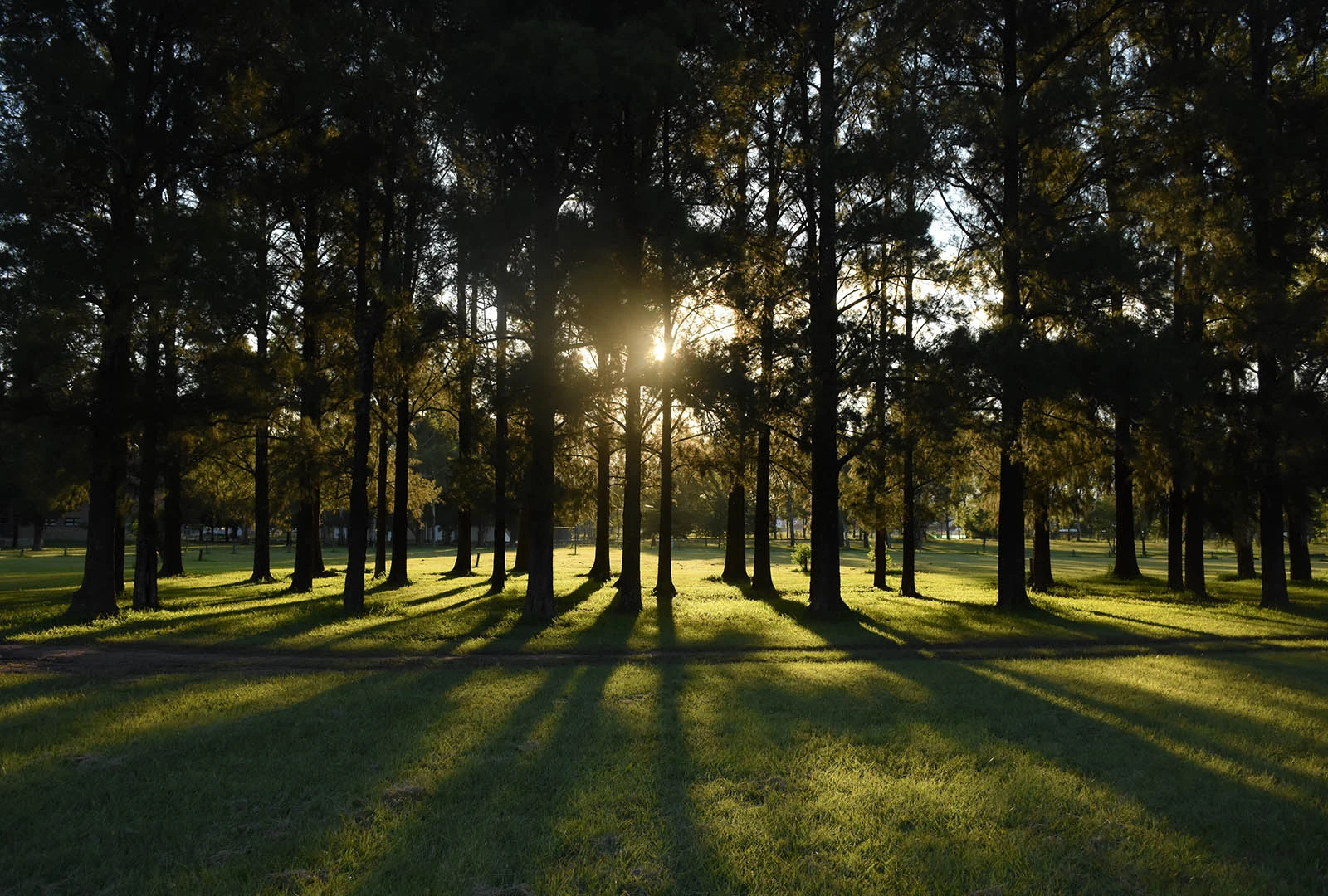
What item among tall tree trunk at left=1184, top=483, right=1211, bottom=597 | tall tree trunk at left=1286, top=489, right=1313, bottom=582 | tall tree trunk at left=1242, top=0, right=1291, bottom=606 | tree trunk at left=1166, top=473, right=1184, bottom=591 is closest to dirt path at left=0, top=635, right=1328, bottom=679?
tall tree trunk at left=1242, top=0, right=1291, bottom=606

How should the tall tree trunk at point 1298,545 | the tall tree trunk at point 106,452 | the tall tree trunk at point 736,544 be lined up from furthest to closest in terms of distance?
the tall tree trunk at point 736,544
the tall tree trunk at point 1298,545
the tall tree trunk at point 106,452

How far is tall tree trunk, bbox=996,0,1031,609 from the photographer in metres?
17.1

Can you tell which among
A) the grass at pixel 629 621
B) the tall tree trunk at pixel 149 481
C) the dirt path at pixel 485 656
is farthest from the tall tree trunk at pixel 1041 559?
the tall tree trunk at pixel 149 481

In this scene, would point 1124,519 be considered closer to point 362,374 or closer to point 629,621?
point 629,621

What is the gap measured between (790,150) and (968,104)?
416 cm

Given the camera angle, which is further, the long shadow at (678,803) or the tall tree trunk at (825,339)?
the tall tree trunk at (825,339)

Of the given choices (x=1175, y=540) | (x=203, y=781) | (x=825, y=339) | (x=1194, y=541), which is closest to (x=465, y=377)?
(x=825, y=339)

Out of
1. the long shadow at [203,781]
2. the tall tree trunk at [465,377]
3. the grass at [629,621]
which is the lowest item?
the grass at [629,621]

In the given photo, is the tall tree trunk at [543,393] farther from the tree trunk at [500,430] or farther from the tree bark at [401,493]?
the tree bark at [401,493]

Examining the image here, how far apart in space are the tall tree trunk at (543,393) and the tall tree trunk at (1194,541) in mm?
18116

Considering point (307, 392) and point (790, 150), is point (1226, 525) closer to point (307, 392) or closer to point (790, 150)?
point (790, 150)

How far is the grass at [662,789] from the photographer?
14.3 ft

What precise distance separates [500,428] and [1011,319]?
1213cm

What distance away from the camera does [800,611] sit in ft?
60.7
